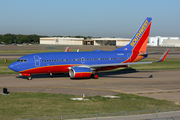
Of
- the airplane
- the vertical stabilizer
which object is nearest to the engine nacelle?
the airplane

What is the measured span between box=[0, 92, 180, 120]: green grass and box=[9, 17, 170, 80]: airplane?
1214cm

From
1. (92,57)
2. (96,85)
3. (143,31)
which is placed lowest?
(96,85)

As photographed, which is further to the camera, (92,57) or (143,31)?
(143,31)

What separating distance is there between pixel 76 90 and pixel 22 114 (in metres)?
12.9

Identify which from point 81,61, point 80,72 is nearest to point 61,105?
point 80,72

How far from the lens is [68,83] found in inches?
1443

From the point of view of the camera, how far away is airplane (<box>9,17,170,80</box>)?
38.9 metres

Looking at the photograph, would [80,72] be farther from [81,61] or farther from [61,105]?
[61,105]

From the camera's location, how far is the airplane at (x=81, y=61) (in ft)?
128

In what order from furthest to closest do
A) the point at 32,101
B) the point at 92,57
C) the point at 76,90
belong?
the point at 92,57 < the point at 76,90 < the point at 32,101

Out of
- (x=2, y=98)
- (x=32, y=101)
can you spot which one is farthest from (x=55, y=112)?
(x=2, y=98)

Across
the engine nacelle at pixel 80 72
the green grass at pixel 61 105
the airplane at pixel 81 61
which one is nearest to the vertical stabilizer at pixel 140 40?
the airplane at pixel 81 61

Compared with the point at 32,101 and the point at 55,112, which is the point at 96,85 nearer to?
the point at 32,101

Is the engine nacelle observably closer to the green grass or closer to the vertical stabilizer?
the green grass
